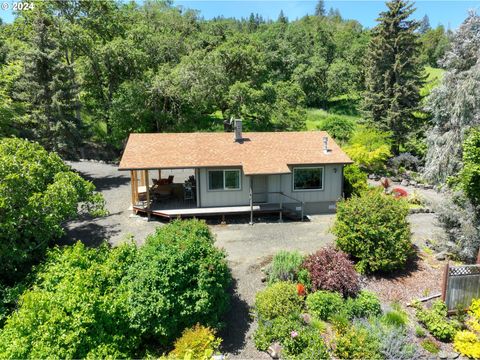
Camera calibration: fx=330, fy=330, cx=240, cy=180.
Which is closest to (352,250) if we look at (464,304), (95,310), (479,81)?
(464,304)

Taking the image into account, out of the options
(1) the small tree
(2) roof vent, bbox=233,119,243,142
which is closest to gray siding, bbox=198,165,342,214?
(2) roof vent, bbox=233,119,243,142

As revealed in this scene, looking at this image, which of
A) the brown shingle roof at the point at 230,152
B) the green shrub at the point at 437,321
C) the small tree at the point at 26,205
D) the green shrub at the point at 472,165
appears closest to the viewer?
the green shrub at the point at 437,321

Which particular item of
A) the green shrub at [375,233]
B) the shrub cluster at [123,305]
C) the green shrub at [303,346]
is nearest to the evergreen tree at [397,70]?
the green shrub at [375,233]

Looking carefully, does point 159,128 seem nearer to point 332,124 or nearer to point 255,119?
point 255,119

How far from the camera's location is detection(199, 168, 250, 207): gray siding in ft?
55.3

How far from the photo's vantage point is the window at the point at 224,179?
16828mm

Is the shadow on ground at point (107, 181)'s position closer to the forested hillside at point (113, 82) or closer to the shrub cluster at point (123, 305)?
the forested hillside at point (113, 82)

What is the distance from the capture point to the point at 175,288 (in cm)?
838

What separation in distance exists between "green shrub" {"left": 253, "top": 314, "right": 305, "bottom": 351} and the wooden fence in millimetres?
4901

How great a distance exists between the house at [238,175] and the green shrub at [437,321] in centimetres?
770

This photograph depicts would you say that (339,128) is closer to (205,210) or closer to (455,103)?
(455,103)

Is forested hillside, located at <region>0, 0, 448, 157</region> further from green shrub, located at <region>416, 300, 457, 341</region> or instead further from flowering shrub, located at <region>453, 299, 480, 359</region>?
flowering shrub, located at <region>453, 299, 480, 359</region>

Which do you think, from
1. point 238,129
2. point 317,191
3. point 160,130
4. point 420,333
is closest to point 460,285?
point 420,333

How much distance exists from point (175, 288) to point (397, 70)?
998 inches
